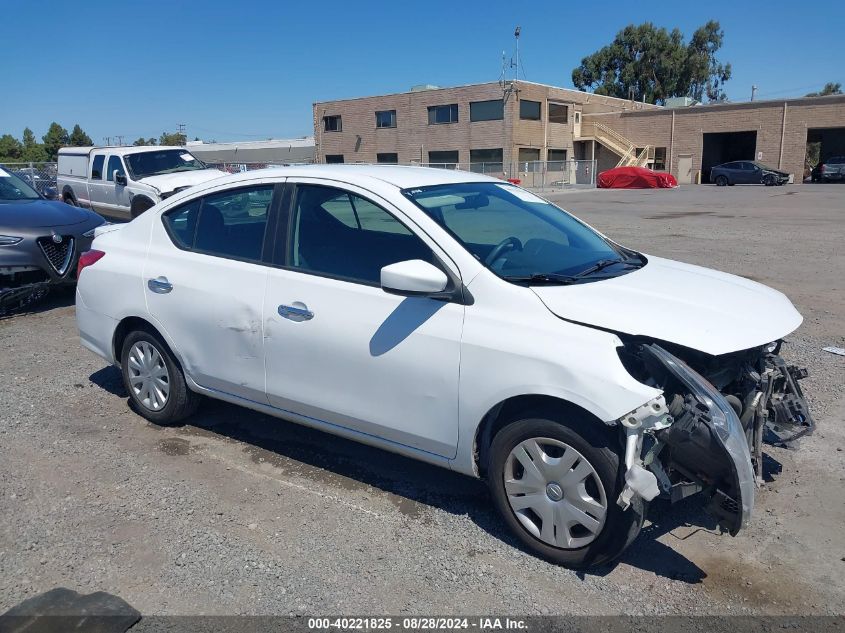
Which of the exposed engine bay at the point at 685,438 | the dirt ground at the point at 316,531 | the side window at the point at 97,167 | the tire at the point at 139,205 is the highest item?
the side window at the point at 97,167

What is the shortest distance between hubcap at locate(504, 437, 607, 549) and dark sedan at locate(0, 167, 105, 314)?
705 cm

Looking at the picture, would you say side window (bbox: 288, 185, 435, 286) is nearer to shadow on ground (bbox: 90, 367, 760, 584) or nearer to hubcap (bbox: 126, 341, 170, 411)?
shadow on ground (bbox: 90, 367, 760, 584)

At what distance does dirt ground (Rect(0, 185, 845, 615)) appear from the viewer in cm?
324

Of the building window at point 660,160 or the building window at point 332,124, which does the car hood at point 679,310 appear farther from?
the building window at point 332,124

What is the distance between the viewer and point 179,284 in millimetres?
4727

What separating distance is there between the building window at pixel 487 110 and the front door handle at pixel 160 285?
46778 millimetres

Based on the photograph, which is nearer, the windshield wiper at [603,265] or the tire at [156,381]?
the windshield wiper at [603,265]

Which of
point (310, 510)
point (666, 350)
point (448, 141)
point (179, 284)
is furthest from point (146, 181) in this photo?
point (448, 141)

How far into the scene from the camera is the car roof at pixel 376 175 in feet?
13.8

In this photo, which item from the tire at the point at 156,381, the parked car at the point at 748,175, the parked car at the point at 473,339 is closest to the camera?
the parked car at the point at 473,339

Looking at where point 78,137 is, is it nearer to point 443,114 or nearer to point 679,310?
point 443,114

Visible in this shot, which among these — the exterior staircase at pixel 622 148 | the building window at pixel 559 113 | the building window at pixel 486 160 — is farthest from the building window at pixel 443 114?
the exterior staircase at pixel 622 148

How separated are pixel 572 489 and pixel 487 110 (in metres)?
49.4

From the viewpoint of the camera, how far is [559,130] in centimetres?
5428
